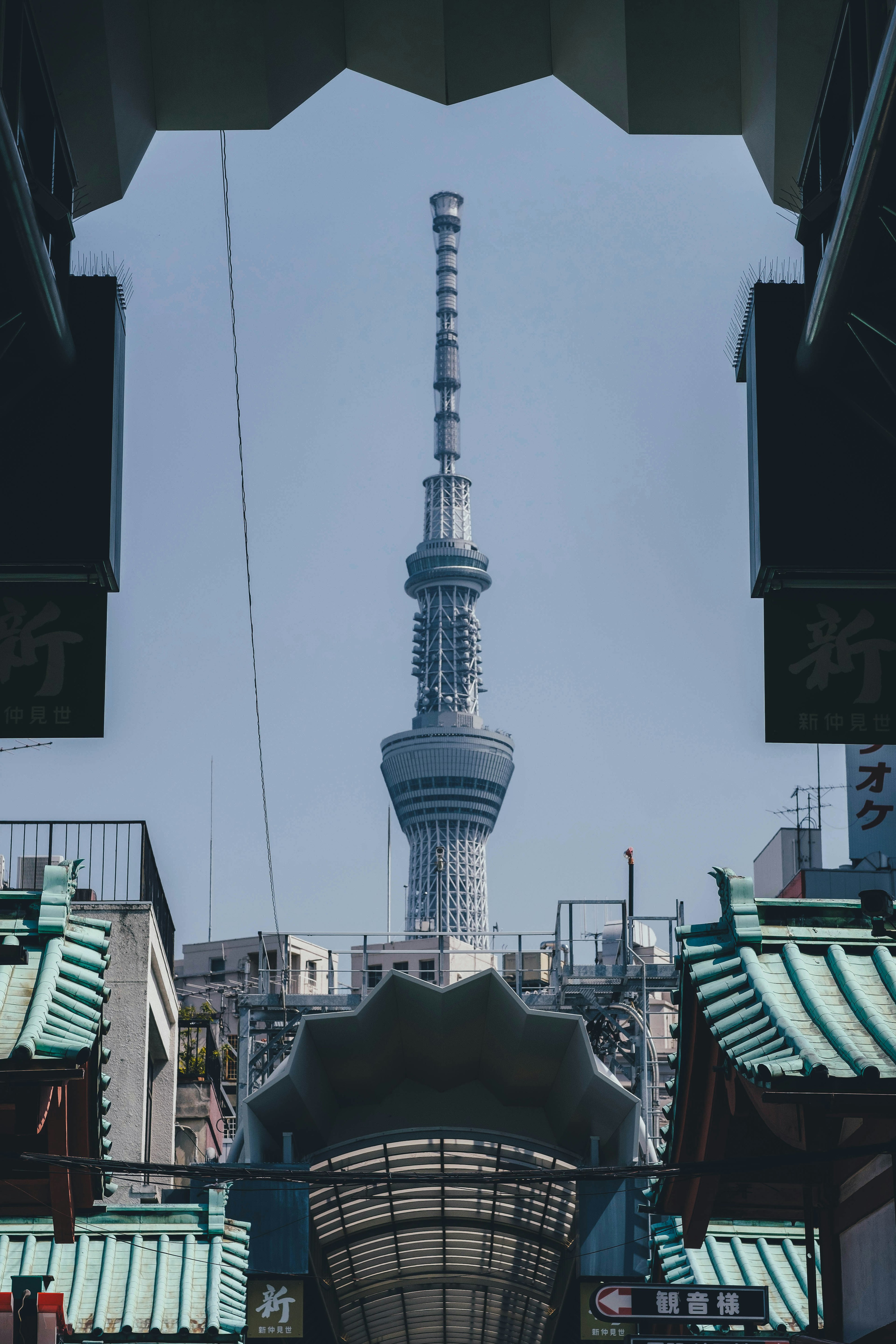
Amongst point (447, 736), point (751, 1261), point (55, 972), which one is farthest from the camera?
point (447, 736)

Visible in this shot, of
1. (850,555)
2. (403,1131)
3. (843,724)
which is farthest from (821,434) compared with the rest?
(403,1131)

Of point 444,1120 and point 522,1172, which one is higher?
point 522,1172

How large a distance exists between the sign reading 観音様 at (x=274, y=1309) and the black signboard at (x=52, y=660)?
1884cm

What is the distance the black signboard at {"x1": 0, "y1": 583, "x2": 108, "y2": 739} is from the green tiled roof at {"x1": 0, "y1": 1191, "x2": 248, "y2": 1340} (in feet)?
24.7

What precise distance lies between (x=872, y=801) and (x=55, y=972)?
32.2 m

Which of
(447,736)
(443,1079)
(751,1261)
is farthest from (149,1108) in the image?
(447,736)

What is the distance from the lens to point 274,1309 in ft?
89.8

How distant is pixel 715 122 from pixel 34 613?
243 inches

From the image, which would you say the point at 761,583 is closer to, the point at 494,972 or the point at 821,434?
the point at 821,434

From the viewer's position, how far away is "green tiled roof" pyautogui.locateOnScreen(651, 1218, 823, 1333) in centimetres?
1619

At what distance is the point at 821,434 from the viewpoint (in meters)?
11.6

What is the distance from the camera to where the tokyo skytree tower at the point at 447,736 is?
603ft

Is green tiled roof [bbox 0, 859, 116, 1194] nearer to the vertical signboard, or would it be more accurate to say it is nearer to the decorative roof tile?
the decorative roof tile

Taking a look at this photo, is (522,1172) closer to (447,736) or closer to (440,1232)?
(440,1232)
